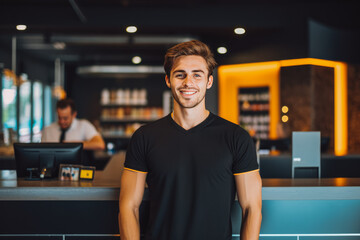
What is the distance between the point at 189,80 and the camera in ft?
6.38

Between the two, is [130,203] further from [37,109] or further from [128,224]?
[37,109]

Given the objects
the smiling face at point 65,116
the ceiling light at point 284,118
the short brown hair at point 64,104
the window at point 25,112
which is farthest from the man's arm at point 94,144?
the window at point 25,112

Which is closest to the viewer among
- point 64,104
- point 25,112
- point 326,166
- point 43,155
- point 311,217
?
point 311,217

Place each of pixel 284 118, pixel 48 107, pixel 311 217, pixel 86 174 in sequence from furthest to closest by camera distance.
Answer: pixel 48 107, pixel 284 118, pixel 86 174, pixel 311 217

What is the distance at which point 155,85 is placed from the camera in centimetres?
1192

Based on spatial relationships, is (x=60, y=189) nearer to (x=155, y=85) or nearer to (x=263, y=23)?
(x=263, y=23)

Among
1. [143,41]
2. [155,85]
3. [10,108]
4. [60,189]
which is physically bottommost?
[60,189]

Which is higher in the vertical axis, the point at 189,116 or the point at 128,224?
the point at 189,116

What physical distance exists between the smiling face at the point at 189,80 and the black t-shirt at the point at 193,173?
0.51 ft

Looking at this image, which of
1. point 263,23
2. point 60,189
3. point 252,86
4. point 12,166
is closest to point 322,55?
point 263,23

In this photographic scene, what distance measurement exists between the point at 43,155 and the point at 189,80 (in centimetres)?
166

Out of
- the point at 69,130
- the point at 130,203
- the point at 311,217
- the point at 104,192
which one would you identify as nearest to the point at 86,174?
the point at 104,192

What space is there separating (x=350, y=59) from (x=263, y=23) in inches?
102

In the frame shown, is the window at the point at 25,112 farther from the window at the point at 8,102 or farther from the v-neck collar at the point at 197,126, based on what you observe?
the v-neck collar at the point at 197,126
